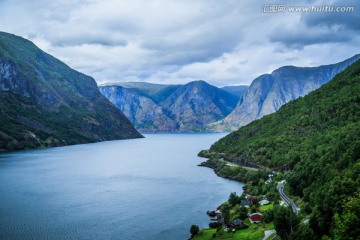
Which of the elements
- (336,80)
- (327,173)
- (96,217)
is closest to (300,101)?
(336,80)

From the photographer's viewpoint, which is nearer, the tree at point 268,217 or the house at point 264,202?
the tree at point 268,217

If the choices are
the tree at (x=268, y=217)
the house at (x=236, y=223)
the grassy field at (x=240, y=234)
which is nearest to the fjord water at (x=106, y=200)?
the grassy field at (x=240, y=234)

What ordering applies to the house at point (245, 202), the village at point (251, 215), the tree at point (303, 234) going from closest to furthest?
the tree at point (303, 234)
the village at point (251, 215)
the house at point (245, 202)

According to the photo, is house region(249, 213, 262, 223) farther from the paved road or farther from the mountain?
the mountain

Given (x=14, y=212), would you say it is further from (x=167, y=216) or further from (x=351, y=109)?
(x=351, y=109)

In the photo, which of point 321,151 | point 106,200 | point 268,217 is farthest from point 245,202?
point 106,200

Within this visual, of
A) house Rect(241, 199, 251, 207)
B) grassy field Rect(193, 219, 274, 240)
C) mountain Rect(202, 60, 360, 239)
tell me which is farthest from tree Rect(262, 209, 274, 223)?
house Rect(241, 199, 251, 207)

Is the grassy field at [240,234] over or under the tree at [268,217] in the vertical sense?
under

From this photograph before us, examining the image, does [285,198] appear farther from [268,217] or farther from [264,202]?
[268,217]

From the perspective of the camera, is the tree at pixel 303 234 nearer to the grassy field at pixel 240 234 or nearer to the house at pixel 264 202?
the grassy field at pixel 240 234
